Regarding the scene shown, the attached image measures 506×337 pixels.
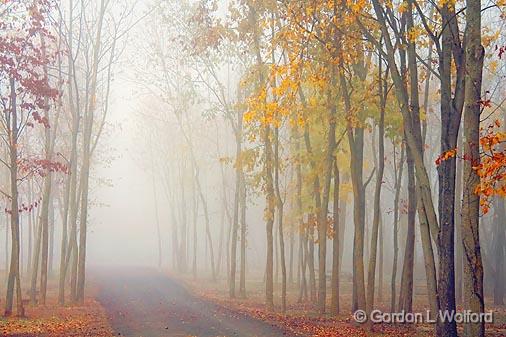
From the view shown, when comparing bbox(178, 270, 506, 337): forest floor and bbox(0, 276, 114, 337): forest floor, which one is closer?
bbox(0, 276, 114, 337): forest floor

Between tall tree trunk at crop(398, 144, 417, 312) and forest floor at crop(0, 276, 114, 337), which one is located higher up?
tall tree trunk at crop(398, 144, 417, 312)

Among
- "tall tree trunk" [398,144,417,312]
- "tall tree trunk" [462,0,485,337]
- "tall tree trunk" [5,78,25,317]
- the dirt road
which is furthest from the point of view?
"tall tree trunk" [5,78,25,317]

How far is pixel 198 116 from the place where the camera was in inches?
1950

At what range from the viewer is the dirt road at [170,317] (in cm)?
1643

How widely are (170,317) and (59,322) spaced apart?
12.6 feet

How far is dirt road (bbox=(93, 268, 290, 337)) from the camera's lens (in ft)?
53.9

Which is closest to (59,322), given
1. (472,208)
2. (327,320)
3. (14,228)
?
(14,228)

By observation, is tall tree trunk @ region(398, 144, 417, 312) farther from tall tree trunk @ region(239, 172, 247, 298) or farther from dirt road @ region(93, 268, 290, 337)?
tall tree trunk @ region(239, 172, 247, 298)

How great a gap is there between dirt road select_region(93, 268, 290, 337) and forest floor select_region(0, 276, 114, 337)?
20.6 inches

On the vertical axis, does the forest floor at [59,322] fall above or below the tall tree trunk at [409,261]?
below

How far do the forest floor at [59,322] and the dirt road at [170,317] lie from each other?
1.72ft

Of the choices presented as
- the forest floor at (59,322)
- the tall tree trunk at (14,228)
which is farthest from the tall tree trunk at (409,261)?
the tall tree trunk at (14,228)

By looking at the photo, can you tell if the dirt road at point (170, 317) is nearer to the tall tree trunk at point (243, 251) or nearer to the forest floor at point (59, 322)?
the forest floor at point (59, 322)

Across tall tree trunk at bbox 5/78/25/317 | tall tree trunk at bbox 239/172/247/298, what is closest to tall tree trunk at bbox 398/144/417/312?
tall tree trunk at bbox 239/172/247/298
